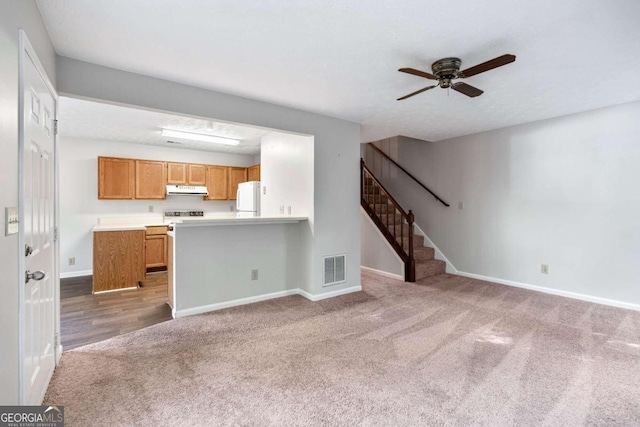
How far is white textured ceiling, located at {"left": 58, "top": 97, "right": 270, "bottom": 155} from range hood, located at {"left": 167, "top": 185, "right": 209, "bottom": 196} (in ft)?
2.79

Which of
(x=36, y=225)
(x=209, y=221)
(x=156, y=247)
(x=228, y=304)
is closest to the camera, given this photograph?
(x=36, y=225)

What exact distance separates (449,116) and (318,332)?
10.5 feet

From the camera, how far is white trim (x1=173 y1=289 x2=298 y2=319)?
10.8ft

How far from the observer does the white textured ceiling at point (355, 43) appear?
1813 mm

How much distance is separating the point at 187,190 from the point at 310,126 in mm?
3564

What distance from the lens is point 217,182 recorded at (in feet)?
21.5

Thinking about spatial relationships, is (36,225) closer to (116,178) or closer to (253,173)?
(116,178)

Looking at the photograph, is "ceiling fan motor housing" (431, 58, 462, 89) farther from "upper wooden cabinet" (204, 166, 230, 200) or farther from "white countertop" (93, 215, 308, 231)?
"upper wooden cabinet" (204, 166, 230, 200)

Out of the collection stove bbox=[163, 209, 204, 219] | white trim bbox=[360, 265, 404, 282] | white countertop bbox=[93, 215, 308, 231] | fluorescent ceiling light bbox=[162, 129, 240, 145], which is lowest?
white trim bbox=[360, 265, 404, 282]

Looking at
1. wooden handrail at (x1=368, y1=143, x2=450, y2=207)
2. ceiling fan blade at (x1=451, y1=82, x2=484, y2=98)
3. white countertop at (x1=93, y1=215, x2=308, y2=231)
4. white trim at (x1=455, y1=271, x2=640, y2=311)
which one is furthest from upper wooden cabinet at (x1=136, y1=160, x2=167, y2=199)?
white trim at (x1=455, y1=271, x2=640, y2=311)

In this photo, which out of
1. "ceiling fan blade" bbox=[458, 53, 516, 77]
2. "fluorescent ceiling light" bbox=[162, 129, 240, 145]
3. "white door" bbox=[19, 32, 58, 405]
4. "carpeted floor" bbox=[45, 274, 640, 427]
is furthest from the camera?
"fluorescent ceiling light" bbox=[162, 129, 240, 145]

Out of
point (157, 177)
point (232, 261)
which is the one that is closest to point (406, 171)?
point (232, 261)

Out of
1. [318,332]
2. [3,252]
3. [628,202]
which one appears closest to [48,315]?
[3,252]

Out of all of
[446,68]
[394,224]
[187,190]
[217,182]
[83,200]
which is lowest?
[394,224]
